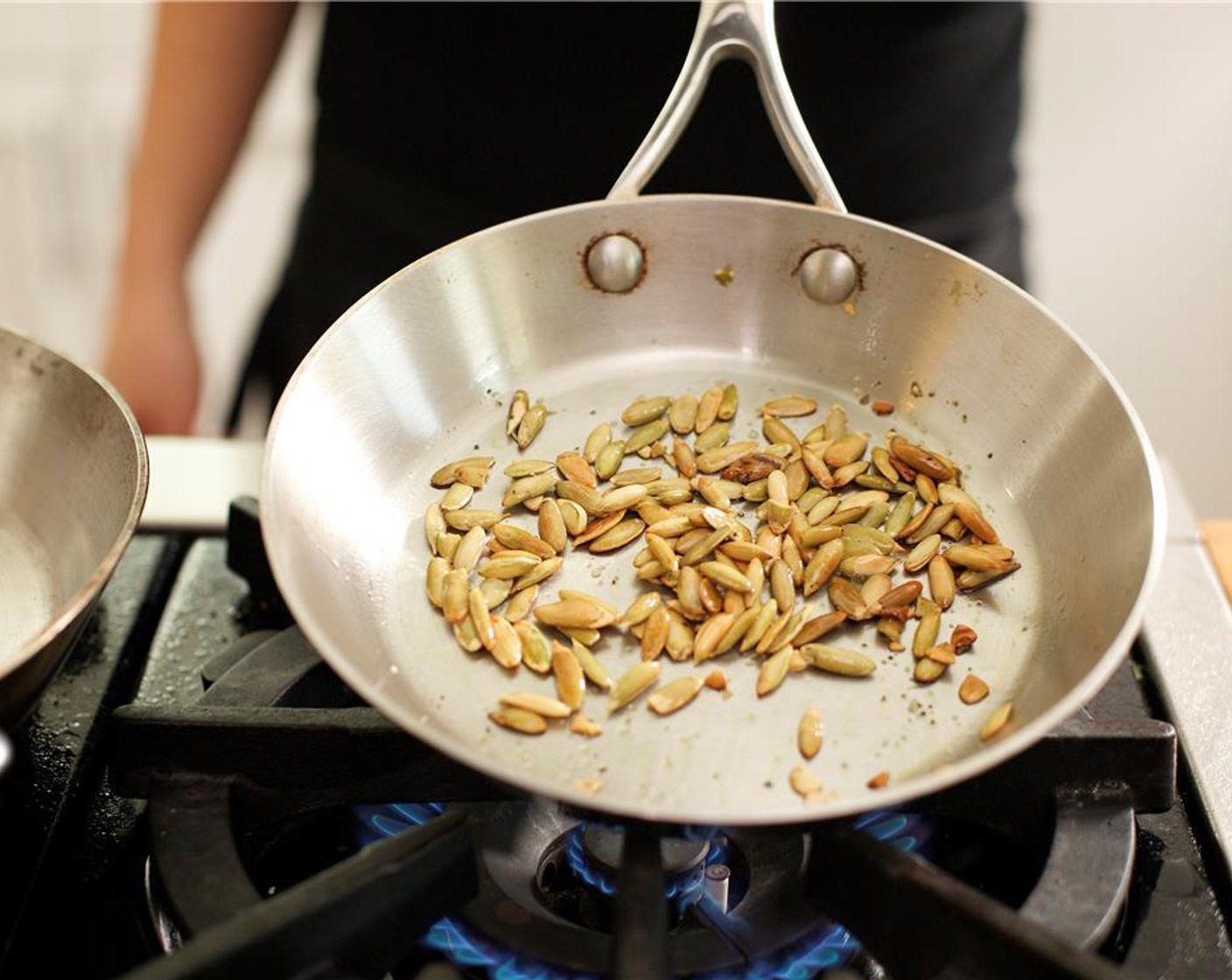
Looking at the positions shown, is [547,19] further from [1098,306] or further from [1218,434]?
[1218,434]

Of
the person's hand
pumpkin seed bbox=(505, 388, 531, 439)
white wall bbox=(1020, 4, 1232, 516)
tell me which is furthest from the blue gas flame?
white wall bbox=(1020, 4, 1232, 516)

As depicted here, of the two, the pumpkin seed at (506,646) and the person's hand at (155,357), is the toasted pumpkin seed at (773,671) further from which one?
the person's hand at (155,357)

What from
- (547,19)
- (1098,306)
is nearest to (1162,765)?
(547,19)

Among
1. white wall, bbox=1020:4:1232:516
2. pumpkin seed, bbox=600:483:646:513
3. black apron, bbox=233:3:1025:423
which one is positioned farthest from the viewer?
white wall, bbox=1020:4:1232:516

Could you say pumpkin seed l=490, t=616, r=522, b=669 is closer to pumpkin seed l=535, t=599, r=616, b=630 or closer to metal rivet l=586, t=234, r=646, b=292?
pumpkin seed l=535, t=599, r=616, b=630

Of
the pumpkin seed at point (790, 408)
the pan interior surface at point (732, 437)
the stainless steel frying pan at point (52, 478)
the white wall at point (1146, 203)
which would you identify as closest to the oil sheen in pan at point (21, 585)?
the stainless steel frying pan at point (52, 478)

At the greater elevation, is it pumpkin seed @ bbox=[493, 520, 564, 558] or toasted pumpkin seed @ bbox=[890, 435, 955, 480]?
toasted pumpkin seed @ bbox=[890, 435, 955, 480]

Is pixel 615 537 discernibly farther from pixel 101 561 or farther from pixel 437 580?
pixel 101 561

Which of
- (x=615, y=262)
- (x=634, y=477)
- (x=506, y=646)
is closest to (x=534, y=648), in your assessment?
(x=506, y=646)
